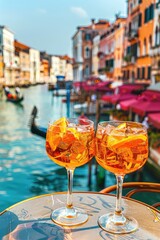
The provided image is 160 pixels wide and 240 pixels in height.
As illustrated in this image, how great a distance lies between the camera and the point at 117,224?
945mm

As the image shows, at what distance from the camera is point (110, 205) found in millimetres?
1100

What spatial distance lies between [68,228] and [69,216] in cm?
6

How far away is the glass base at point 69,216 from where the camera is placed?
96cm

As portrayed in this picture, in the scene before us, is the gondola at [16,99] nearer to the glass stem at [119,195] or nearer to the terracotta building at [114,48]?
the terracotta building at [114,48]

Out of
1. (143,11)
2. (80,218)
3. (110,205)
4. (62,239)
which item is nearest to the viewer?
(62,239)

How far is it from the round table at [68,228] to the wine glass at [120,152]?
40 millimetres

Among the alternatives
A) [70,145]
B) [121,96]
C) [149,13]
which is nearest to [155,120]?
[121,96]

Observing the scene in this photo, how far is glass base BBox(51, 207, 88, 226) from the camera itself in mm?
955

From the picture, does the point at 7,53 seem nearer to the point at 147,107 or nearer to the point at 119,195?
the point at 147,107

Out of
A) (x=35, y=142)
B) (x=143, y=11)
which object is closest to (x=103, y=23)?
(x=143, y=11)

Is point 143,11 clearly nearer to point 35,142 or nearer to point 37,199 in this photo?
point 35,142

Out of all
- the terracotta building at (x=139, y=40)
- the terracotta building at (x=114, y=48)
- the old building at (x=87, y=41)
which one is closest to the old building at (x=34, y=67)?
the old building at (x=87, y=41)

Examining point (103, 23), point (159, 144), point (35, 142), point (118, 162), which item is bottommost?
point (35, 142)

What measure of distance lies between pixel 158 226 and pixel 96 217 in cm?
19
